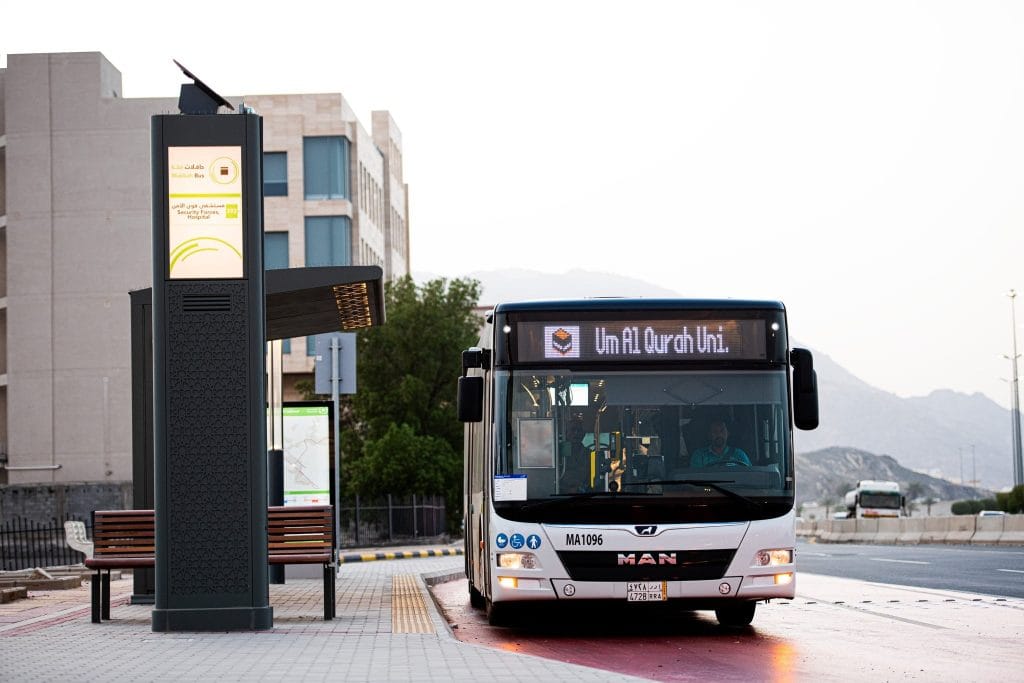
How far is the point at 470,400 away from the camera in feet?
49.3

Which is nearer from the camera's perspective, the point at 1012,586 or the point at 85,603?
the point at 85,603

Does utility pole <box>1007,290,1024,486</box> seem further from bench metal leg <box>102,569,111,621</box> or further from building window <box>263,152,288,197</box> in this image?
bench metal leg <box>102,569,111,621</box>

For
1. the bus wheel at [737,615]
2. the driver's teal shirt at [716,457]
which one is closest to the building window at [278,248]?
the bus wheel at [737,615]

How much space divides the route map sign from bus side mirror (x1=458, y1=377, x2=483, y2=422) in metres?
11.1

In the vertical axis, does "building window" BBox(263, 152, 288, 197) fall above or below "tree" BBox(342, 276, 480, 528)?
above

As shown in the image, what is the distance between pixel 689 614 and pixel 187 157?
7.92 metres

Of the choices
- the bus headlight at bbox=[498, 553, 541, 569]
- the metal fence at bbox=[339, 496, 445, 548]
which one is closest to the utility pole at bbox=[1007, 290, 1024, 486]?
the metal fence at bbox=[339, 496, 445, 548]

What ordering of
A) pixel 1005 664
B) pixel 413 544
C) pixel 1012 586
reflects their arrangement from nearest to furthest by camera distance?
pixel 1005 664, pixel 1012 586, pixel 413 544

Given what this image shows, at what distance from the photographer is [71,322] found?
69.2 metres

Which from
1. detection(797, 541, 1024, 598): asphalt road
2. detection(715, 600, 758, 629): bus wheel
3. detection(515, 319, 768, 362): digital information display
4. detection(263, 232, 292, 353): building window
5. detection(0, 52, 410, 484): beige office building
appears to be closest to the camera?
detection(515, 319, 768, 362): digital information display

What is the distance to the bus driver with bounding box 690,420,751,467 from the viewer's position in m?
15.0

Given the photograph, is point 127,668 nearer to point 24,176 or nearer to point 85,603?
point 85,603

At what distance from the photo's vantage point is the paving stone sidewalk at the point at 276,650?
34.8 feet

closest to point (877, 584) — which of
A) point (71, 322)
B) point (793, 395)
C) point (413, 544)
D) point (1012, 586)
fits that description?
point (1012, 586)
